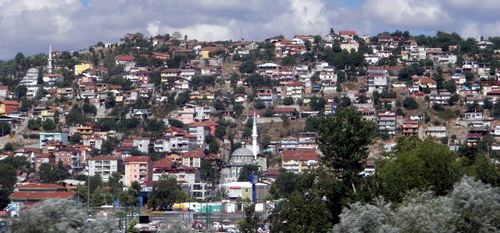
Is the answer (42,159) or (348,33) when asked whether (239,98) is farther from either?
(348,33)

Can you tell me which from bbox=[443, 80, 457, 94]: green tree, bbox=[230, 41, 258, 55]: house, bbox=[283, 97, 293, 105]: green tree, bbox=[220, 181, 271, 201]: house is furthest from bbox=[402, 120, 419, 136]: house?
bbox=[230, 41, 258, 55]: house

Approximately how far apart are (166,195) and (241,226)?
14450mm

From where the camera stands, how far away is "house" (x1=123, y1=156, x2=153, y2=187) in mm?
59219

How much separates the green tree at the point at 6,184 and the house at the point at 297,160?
21165 mm

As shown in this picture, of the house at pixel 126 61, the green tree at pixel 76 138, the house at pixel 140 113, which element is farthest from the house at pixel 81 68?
the green tree at pixel 76 138

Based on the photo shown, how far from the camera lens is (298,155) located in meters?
61.5

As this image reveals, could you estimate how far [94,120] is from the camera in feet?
243

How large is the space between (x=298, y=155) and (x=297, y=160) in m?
0.31

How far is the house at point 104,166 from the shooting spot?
60906 millimetres

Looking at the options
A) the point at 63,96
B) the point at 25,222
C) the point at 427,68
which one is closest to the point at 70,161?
the point at 63,96

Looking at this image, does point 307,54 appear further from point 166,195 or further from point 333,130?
point 333,130

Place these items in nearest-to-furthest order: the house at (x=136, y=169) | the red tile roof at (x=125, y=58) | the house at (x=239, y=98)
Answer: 1. the house at (x=136, y=169)
2. the house at (x=239, y=98)
3. the red tile roof at (x=125, y=58)

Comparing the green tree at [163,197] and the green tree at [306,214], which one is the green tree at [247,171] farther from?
the green tree at [306,214]

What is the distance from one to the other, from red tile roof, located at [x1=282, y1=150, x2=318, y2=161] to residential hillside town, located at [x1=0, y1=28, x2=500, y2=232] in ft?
0.44
